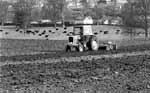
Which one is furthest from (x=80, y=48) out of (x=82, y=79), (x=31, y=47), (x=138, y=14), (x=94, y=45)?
(x=138, y=14)

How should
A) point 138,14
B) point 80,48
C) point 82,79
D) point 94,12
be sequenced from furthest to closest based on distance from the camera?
point 94,12 < point 138,14 < point 80,48 < point 82,79

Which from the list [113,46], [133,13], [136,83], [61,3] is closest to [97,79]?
[136,83]

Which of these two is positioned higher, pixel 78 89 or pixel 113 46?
pixel 78 89

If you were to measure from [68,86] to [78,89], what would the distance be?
0.61 m

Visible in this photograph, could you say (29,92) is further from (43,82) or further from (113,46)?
(113,46)

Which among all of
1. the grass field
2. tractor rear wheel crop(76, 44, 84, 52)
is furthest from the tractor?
the grass field

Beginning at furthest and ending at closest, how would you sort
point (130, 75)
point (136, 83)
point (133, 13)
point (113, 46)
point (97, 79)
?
point (133, 13) → point (113, 46) → point (130, 75) → point (97, 79) → point (136, 83)

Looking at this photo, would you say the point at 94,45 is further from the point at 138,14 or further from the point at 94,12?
the point at 94,12

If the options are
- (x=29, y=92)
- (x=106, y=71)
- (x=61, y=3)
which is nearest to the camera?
(x=29, y=92)

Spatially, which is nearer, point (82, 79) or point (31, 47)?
point (82, 79)

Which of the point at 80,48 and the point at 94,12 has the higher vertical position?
the point at 80,48

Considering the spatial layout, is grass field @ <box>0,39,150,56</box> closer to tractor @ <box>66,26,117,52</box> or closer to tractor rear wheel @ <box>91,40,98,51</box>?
tractor @ <box>66,26,117,52</box>

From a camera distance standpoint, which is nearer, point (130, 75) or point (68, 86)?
point (68, 86)

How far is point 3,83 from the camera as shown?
11039 mm
